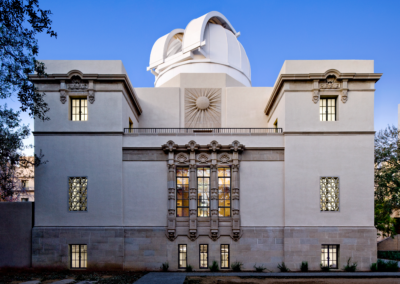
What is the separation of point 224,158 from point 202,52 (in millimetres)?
13251

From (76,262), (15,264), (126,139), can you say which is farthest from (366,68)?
(15,264)

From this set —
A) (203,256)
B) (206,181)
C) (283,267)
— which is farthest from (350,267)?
(206,181)

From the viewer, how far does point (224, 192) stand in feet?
58.0

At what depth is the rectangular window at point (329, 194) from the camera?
55.8 feet

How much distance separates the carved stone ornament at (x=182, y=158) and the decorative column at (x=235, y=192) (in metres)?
3.00

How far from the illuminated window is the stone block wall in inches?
62.2

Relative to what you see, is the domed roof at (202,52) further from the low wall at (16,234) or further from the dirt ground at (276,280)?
the dirt ground at (276,280)

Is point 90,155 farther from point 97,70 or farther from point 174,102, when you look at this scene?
point 174,102

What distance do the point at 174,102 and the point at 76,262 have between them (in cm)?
1338

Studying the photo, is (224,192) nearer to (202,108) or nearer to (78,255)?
(202,108)

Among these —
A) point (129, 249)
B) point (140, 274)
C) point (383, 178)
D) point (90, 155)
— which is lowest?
point (140, 274)

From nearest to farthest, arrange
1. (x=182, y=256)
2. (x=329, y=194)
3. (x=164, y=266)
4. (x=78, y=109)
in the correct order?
(x=164, y=266), (x=329, y=194), (x=182, y=256), (x=78, y=109)

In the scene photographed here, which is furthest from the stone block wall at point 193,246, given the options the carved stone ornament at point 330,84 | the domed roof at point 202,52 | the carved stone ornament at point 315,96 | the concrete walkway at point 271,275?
the domed roof at point 202,52

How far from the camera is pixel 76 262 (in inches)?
667
